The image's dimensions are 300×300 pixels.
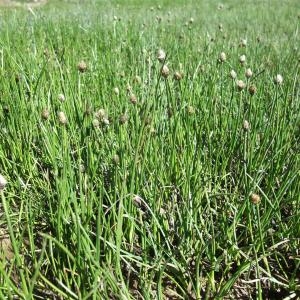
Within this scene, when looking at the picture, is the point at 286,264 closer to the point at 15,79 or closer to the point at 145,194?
A: the point at 145,194

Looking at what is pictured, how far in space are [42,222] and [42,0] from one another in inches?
638

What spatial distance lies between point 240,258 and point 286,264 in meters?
0.13

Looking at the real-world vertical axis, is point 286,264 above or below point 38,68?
below

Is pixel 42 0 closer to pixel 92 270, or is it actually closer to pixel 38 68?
pixel 38 68

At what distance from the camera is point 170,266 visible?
3.57 ft

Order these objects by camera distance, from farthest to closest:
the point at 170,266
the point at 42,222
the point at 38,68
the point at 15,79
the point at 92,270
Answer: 1. the point at 38,68
2. the point at 15,79
3. the point at 42,222
4. the point at 170,266
5. the point at 92,270

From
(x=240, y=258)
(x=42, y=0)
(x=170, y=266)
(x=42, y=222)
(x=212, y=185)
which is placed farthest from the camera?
(x=42, y=0)

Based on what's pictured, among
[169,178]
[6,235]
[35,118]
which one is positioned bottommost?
[6,235]

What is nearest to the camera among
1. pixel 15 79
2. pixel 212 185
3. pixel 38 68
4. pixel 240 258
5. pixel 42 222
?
pixel 240 258

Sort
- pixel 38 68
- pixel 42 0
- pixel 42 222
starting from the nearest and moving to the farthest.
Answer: pixel 42 222
pixel 38 68
pixel 42 0

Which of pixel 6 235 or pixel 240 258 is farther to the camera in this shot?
pixel 6 235

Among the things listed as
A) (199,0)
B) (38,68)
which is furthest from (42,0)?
(38,68)

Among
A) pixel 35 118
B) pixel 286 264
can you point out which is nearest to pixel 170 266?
pixel 286 264

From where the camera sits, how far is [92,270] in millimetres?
900
